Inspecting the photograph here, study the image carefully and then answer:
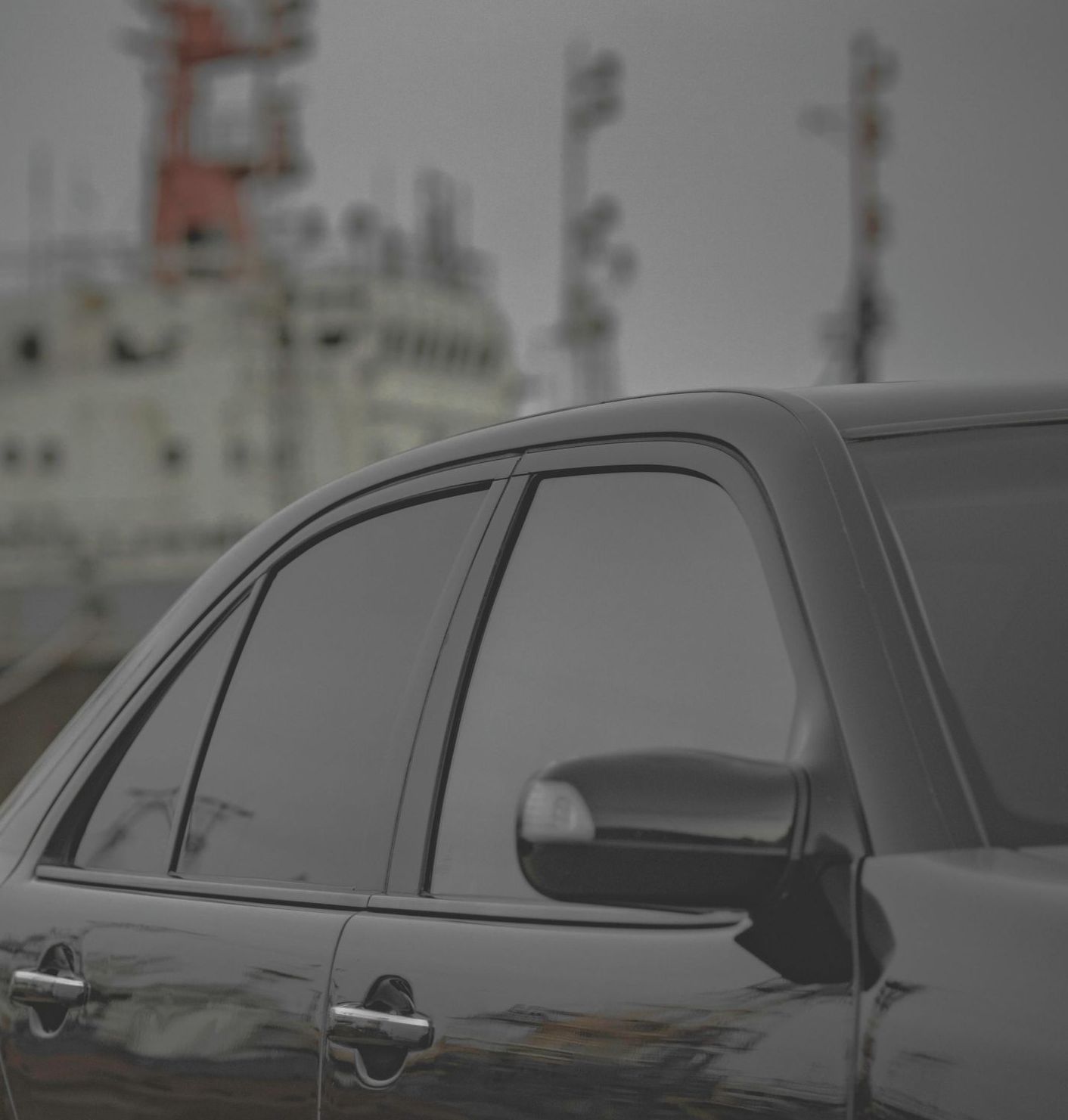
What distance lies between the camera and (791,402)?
2168 mm

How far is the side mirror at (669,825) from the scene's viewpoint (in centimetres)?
171

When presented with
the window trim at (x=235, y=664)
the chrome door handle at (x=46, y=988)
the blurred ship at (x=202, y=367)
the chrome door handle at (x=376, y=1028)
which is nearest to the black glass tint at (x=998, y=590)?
the window trim at (x=235, y=664)

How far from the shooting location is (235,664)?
2818 millimetres

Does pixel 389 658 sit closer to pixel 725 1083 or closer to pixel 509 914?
pixel 509 914

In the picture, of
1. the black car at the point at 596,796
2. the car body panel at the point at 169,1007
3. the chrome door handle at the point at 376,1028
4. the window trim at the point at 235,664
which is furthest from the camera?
the window trim at the point at 235,664

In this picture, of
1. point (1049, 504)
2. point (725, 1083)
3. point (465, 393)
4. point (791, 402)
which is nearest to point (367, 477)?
point (791, 402)

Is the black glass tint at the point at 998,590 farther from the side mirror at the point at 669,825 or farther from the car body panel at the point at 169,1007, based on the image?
the car body panel at the point at 169,1007

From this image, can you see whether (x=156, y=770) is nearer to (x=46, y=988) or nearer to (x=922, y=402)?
(x=46, y=988)

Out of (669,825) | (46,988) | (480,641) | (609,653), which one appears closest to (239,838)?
(46,988)

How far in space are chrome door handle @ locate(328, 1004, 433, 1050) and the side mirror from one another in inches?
18.1

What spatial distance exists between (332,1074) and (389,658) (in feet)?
1.74

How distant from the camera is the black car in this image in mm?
1703

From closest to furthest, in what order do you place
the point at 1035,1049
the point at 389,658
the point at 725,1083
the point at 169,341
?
the point at 1035,1049, the point at 725,1083, the point at 389,658, the point at 169,341

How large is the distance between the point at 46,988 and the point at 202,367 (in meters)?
39.3
